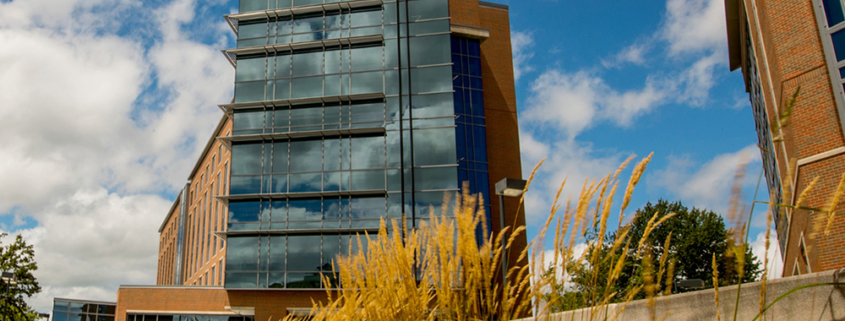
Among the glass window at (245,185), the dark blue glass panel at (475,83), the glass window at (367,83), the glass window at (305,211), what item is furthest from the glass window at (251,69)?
the dark blue glass panel at (475,83)

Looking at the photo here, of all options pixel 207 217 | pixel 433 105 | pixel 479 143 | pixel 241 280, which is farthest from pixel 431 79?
pixel 207 217

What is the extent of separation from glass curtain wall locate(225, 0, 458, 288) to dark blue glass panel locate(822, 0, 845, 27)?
52.8 ft

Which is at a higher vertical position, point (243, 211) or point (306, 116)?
point (306, 116)

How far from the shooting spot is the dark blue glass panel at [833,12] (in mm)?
13883

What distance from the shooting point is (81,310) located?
3756 cm

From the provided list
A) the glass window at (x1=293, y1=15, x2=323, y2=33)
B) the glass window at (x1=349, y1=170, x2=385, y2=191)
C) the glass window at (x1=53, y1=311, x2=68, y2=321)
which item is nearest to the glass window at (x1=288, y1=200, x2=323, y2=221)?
the glass window at (x1=349, y1=170, x2=385, y2=191)

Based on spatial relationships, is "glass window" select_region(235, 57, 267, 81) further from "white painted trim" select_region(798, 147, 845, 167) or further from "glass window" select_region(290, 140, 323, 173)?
"white painted trim" select_region(798, 147, 845, 167)

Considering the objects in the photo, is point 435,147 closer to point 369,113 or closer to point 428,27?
point 369,113

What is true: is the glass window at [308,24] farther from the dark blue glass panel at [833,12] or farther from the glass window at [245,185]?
the dark blue glass panel at [833,12]

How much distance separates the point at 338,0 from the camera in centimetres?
3094

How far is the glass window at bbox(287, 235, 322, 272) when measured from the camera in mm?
27828

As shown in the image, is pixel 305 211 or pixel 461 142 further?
pixel 461 142

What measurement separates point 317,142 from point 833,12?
20.9 meters

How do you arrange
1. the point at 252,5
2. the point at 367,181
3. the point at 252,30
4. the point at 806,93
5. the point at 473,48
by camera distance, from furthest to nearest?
the point at 473,48 < the point at 252,5 < the point at 252,30 < the point at 367,181 < the point at 806,93
